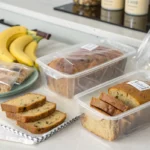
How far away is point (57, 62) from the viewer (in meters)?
1.04

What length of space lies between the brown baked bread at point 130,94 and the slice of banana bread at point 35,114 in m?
0.15

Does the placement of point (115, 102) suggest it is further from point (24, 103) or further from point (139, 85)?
point (24, 103)

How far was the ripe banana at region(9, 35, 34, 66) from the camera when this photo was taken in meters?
1.16

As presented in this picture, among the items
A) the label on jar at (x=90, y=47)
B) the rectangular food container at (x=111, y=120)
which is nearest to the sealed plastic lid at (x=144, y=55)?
the label on jar at (x=90, y=47)

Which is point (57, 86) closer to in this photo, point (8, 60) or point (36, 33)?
point (8, 60)

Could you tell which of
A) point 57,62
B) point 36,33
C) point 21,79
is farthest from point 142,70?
point 36,33

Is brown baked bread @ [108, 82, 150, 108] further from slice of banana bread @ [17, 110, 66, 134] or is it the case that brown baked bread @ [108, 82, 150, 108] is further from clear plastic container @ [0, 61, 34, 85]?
clear plastic container @ [0, 61, 34, 85]

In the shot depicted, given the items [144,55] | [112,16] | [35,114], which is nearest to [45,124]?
[35,114]

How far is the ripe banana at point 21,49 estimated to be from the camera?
116 centimetres

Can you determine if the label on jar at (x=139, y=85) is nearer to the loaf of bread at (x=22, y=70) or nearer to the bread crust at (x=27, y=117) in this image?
the bread crust at (x=27, y=117)

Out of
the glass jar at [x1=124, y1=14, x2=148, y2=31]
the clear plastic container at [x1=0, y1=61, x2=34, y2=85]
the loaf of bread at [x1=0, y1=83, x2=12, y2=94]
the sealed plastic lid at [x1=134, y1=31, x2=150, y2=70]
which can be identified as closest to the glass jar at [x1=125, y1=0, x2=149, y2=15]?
the glass jar at [x1=124, y1=14, x2=148, y2=31]

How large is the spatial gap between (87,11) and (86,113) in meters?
0.65

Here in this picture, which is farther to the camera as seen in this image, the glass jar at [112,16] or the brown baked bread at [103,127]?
the glass jar at [112,16]

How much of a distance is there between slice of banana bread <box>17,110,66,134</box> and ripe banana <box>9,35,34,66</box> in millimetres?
284
